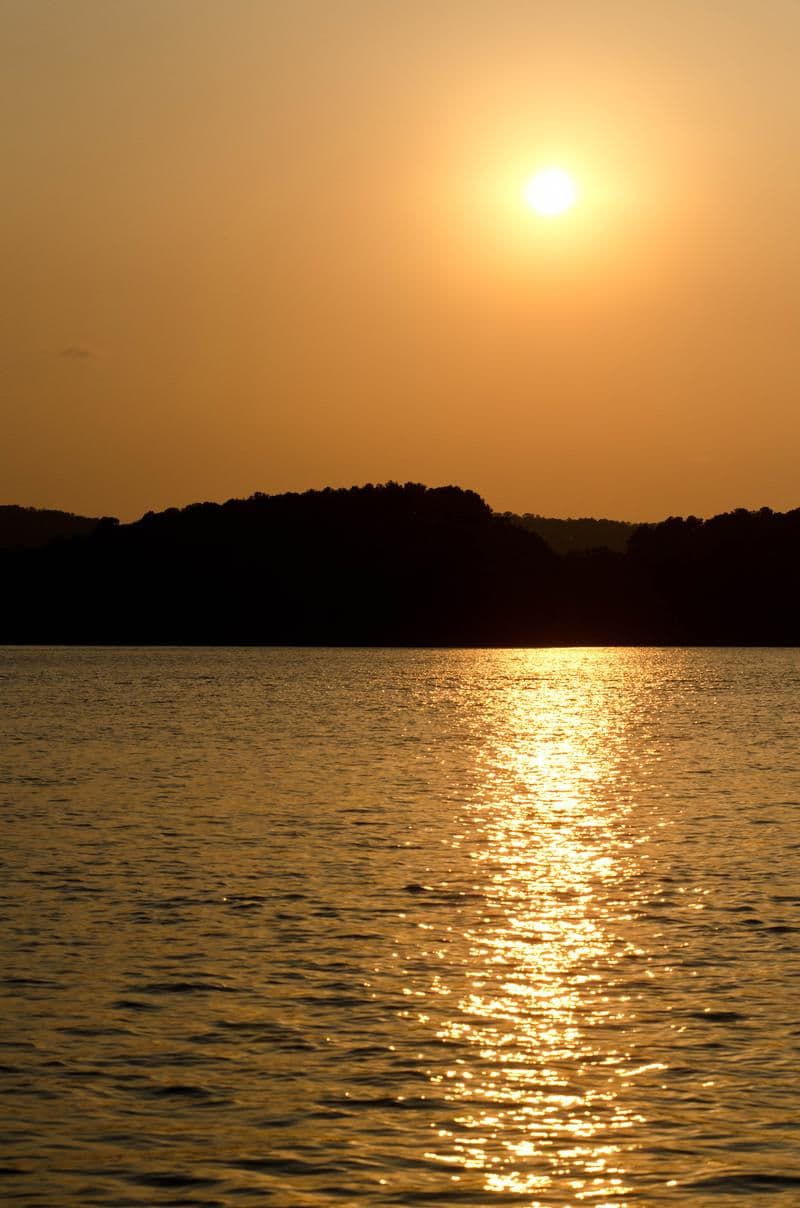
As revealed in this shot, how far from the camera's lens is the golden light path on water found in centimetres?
1723

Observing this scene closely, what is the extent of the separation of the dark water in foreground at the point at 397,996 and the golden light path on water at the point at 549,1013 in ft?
0.21

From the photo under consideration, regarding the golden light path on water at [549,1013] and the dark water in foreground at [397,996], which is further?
the golden light path on water at [549,1013]

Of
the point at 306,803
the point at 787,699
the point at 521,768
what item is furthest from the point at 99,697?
the point at 306,803

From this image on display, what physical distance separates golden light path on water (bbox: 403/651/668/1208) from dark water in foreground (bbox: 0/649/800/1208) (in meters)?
0.07

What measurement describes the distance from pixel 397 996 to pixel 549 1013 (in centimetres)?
239

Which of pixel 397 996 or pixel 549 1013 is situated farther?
pixel 397 996

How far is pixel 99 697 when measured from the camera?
5541 inches

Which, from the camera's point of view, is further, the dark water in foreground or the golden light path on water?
the golden light path on water

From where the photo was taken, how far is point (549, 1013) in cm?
2339

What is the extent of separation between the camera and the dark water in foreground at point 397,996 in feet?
56.0

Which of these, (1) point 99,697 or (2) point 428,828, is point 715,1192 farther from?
(1) point 99,697

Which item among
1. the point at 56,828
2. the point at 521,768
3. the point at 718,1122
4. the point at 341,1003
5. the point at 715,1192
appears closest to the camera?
the point at 715,1192

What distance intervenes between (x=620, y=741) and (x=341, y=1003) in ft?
230

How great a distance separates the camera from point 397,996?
80.0 ft
